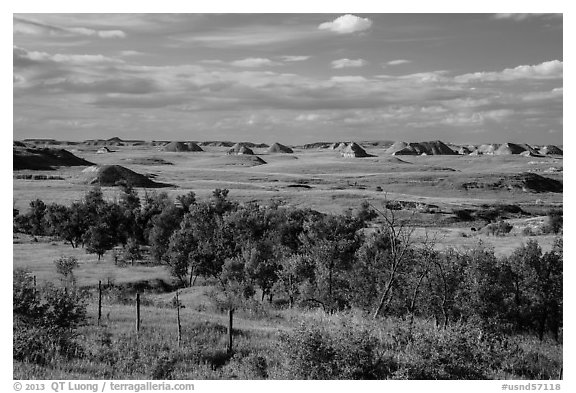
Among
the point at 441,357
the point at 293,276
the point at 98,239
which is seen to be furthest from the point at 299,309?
the point at 98,239

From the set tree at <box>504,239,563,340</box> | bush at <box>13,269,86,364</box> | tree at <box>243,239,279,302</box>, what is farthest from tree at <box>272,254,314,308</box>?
bush at <box>13,269,86,364</box>

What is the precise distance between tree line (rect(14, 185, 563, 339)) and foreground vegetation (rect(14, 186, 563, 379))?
12 cm

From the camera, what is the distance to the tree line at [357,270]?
108 ft

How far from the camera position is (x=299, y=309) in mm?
36594

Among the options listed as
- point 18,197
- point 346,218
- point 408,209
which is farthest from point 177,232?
point 18,197

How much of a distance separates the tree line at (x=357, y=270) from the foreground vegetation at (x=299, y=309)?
0.12 m

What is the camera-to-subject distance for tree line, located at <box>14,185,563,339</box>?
3297 centimetres

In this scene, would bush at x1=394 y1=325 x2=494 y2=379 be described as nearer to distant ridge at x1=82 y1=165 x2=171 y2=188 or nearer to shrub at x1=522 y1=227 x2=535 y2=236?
shrub at x1=522 y1=227 x2=535 y2=236

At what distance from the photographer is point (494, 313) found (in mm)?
33062

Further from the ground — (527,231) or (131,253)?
(131,253)

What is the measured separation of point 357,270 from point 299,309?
5092 mm

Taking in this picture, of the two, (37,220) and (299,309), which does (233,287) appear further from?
(37,220)

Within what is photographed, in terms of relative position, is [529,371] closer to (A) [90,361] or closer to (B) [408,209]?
(A) [90,361]

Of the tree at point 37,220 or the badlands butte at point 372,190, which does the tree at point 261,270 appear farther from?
the tree at point 37,220
